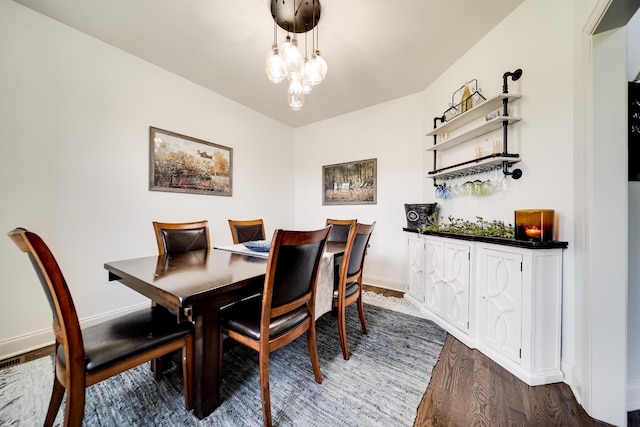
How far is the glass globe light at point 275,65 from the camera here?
1.67 meters

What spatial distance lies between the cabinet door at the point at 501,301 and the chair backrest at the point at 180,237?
235 cm

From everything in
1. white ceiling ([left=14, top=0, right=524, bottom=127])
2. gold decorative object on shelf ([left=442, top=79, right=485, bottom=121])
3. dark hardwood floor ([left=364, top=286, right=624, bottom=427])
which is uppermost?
white ceiling ([left=14, top=0, right=524, bottom=127])

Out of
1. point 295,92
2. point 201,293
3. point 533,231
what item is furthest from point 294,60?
point 533,231

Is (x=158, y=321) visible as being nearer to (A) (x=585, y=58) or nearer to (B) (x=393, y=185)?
(A) (x=585, y=58)

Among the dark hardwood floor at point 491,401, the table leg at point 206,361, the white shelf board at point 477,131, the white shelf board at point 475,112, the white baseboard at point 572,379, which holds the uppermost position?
the white shelf board at point 475,112

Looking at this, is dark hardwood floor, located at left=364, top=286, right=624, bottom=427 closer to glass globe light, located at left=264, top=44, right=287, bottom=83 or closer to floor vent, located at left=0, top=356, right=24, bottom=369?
glass globe light, located at left=264, top=44, right=287, bottom=83

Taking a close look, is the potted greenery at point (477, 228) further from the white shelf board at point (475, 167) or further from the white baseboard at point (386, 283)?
the white baseboard at point (386, 283)

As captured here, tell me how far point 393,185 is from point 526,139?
1665 millimetres

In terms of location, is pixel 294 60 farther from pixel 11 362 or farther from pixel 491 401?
pixel 11 362

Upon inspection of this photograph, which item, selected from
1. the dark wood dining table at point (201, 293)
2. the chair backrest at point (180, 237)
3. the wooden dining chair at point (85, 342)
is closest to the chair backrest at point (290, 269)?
the dark wood dining table at point (201, 293)

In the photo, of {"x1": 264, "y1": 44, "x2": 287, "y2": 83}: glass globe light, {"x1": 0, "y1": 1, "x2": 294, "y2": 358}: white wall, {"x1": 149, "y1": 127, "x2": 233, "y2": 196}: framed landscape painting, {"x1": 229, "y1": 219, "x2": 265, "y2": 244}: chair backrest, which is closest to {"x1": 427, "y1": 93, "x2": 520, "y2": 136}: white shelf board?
{"x1": 264, "y1": 44, "x2": 287, "y2": 83}: glass globe light

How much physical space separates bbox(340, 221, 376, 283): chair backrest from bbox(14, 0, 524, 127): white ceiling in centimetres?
175

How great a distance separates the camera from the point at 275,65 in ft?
5.51

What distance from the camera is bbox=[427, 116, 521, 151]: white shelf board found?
5.87 feet
